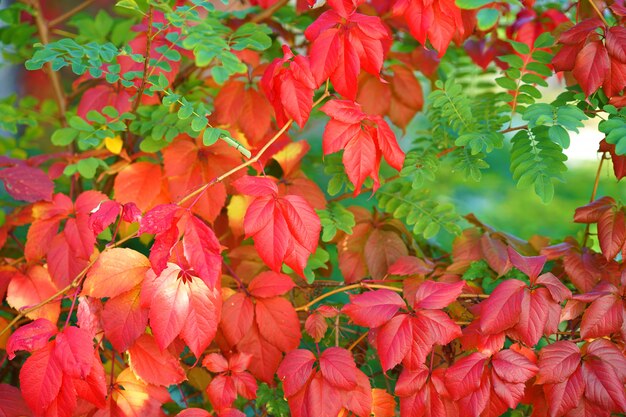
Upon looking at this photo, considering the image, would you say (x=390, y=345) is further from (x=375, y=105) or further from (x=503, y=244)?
(x=375, y=105)

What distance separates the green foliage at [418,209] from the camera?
5.25 ft

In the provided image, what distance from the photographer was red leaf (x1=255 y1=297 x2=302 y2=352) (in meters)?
1.45

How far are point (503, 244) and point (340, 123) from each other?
574 mm

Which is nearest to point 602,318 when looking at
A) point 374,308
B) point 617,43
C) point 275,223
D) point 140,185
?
point 374,308

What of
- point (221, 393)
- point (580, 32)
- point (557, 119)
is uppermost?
point (580, 32)

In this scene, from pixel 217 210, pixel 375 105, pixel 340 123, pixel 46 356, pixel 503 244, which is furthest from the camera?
pixel 375 105

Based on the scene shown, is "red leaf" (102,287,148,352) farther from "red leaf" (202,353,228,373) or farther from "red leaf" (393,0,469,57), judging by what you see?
"red leaf" (393,0,469,57)

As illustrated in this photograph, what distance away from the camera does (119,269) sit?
1.28 meters

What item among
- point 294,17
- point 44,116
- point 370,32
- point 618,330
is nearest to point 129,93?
point 44,116

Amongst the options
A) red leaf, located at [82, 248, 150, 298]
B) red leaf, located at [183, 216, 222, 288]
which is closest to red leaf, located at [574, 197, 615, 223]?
red leaf, located at [183, 216, 222, 288]

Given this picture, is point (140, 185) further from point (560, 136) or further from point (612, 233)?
point (612, 233)

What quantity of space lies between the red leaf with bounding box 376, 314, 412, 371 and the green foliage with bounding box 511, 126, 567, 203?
0.37m

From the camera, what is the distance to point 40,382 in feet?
3.95

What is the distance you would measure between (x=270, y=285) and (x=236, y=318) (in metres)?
0.10
